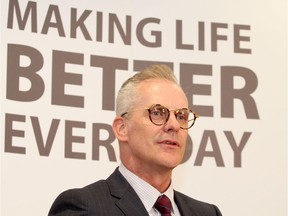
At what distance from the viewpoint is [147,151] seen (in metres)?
2.88

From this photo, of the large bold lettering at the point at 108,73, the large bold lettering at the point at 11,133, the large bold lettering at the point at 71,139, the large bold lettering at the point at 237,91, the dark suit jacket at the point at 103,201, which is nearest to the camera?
the dark suit jacket at the point at 103,201

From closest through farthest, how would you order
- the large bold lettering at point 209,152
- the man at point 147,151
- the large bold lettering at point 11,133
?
the man at point 147,151
the large bold lettering at point 11,133
the large bold lettering at point 209,152

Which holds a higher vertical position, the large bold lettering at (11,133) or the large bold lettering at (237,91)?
the large bold lettering at (237,91)

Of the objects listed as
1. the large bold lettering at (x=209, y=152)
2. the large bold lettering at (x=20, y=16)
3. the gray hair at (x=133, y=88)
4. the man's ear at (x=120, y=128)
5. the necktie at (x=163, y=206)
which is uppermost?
the large bold lettering at (x=20, y=16)

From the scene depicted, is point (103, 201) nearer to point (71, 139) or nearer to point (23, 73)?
point (71, 139)

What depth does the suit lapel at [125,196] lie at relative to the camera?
8.96 feet

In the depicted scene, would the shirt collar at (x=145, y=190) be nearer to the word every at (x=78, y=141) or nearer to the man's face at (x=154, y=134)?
the man's face at (x=154, y=134)

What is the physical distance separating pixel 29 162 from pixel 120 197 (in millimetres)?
804

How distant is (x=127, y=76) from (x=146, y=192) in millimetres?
1054

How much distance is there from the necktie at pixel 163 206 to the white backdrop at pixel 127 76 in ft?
2.60

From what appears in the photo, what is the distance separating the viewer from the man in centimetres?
278

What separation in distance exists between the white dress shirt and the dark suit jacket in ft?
0.10

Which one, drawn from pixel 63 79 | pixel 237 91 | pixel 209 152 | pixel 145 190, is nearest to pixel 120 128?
pixel 145 190

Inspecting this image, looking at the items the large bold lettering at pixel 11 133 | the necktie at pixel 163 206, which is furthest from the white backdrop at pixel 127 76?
the necktie at pixel 163 206
